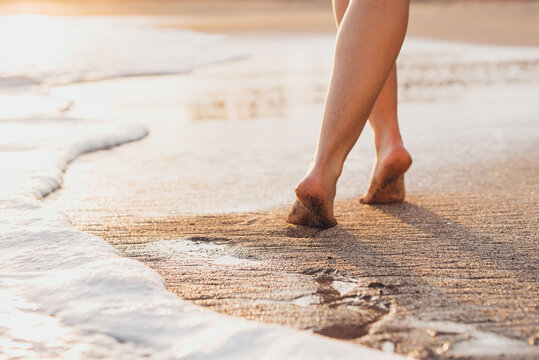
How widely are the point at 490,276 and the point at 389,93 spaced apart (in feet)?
2.71

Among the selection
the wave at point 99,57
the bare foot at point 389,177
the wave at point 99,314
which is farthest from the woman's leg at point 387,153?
the wave at point 99,57

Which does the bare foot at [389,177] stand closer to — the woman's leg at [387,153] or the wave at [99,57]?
the woman's leg at [387,153]

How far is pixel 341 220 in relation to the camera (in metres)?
1.82

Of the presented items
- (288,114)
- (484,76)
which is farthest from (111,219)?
(484,76)

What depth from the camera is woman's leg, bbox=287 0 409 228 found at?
5.30ft

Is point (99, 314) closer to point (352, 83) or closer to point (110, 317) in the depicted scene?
point (110, 317)

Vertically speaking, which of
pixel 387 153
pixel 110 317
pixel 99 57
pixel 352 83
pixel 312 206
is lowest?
pixel 110 317

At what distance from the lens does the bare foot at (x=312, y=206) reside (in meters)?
1.61

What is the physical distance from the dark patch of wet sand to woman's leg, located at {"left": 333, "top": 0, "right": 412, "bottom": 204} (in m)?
0.05

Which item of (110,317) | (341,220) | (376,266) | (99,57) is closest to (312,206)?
(341,220)

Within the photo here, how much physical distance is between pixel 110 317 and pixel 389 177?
102cm

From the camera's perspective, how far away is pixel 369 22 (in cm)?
164

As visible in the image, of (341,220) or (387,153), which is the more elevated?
(387,153)

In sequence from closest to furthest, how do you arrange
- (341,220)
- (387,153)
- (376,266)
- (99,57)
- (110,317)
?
1. (110,317)
2. (376,266)
3. (341,220)
4. (387,153)
5. (99,57)
